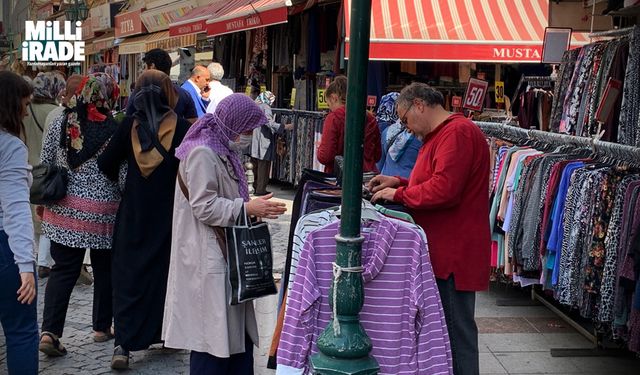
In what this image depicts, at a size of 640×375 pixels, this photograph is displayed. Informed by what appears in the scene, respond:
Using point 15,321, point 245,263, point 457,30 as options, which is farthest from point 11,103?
point 457,30

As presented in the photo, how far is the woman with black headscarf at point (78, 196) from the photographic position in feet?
18.4

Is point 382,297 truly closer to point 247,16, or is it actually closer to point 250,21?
point 250,21

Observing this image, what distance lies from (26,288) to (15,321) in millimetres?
316

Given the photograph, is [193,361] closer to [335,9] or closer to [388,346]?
[388,346]

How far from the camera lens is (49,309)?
571 cm

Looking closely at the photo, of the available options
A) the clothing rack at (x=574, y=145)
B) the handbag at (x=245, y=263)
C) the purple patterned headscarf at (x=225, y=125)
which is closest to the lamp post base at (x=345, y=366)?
the handbag at (x=245, y=263)

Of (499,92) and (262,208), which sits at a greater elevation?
(499,92)

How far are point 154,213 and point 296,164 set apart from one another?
860 centimetres

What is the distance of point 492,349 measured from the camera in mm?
6195

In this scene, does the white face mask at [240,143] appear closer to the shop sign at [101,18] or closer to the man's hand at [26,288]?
the man's hand at [26,288]

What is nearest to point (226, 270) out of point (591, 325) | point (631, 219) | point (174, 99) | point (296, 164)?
point (174, 99)

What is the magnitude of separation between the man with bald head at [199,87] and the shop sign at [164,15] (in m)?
11.8

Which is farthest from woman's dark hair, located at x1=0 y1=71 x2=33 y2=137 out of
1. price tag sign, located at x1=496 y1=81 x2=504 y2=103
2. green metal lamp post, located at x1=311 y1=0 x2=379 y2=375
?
price tag sign, located at x1=496 y1=81 x2=504 y2=103

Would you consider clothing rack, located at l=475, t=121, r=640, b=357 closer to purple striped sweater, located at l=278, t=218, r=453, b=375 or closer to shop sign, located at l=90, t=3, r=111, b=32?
purple striped sweater, located at l=278, t=218, r=453, b=375
